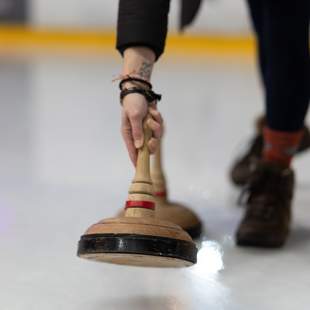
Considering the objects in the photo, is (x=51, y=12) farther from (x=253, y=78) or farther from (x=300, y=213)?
(x=300, y=213)

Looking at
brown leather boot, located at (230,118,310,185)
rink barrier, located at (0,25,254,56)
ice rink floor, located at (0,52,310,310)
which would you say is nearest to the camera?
ice rink floor, located at (0,52,310,310)

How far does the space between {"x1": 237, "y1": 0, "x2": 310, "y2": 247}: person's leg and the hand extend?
0.38 meters

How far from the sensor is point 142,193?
2.94 feet

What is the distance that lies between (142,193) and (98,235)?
89mm

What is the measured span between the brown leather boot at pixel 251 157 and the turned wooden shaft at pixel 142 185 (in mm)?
743

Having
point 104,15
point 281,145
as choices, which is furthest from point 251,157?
point 104,15

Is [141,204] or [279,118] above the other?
[279,118]

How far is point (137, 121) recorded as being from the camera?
86 centimetres

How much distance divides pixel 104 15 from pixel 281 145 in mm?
4929

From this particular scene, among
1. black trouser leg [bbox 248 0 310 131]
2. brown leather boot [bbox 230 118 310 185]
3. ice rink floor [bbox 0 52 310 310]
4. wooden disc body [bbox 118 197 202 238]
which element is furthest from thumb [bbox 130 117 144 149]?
brown leather boot [bbox 230 118 310 185]

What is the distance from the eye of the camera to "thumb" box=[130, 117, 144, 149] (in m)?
0.86

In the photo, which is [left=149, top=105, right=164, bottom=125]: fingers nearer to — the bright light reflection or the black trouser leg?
the bright light reflection

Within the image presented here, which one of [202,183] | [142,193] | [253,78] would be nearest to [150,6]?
[142,193]

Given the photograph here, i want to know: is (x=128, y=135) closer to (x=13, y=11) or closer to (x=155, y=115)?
(x=155, y=115)
